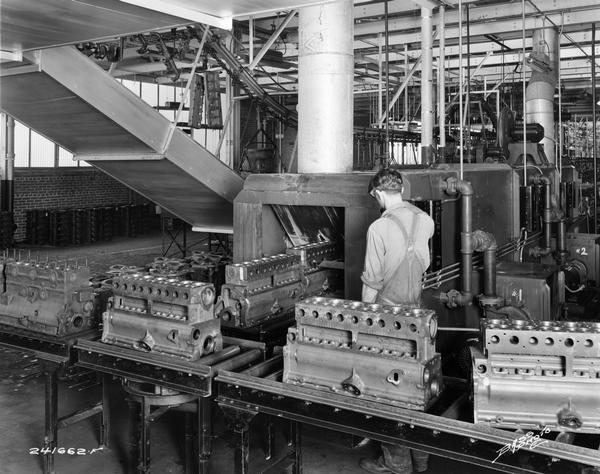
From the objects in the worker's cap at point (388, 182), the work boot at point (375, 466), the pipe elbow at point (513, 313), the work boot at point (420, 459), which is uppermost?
the worker's cap at point (388, 182)

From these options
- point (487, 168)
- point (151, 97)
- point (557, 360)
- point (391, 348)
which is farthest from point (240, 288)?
point (151, 97)

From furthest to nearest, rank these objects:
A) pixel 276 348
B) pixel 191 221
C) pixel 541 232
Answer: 1. pixel 191 221
2. pixel 541 232
3. pixel 276 348

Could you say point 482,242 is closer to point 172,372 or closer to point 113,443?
point 172,372

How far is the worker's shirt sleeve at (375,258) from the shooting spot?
344 centimetres

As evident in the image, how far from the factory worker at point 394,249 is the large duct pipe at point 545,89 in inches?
275

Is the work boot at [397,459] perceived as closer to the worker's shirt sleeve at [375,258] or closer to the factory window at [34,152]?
the worker's shirt sleeve at [375,258]

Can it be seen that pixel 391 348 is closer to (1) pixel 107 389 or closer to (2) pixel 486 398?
(2) pixel 486 398

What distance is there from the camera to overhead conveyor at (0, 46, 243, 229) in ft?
18.4

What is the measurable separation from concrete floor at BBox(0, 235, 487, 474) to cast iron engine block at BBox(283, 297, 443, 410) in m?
1.44

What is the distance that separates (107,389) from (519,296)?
310cm

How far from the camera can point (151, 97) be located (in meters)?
20.5

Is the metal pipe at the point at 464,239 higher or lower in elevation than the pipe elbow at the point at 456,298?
higher

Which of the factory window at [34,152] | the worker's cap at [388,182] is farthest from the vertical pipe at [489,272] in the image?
the factory window at [34,152]

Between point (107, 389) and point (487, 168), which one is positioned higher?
point (487, 168)
